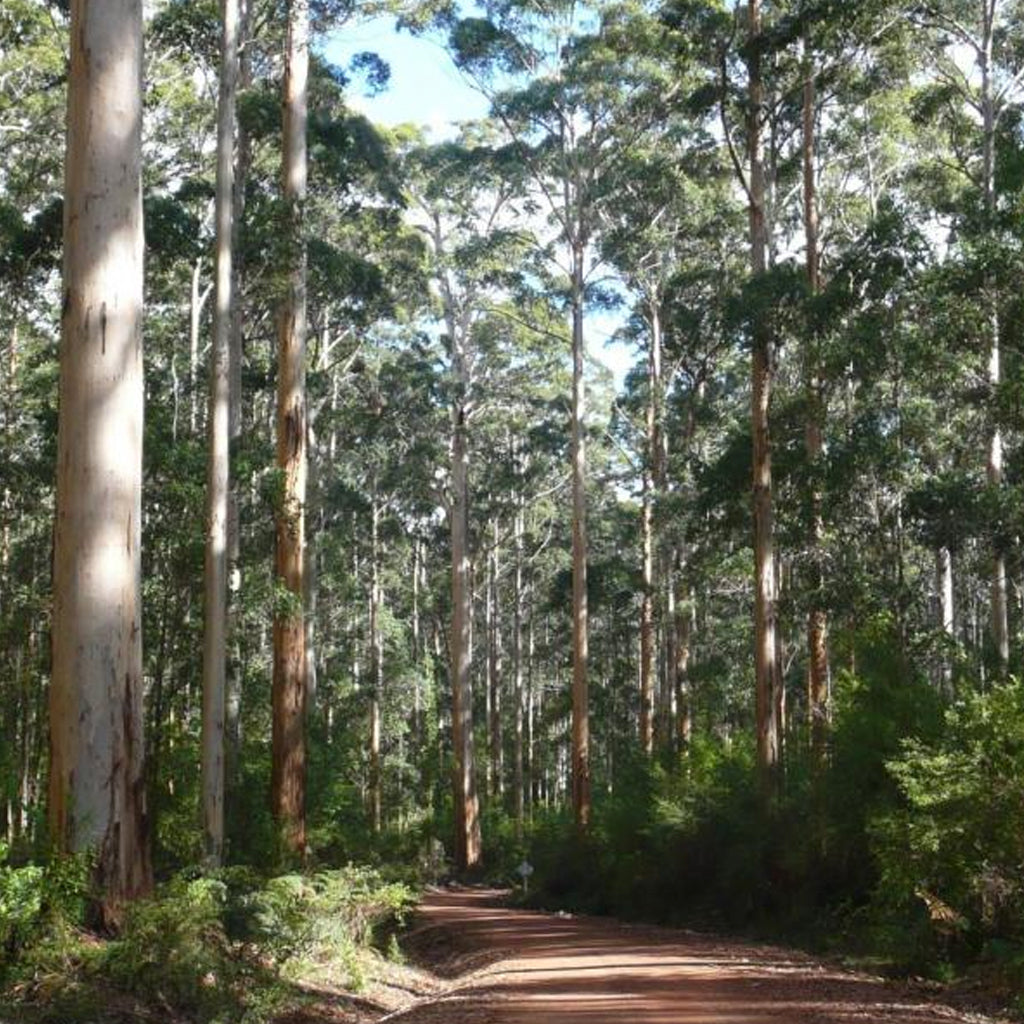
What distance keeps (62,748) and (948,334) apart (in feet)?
43.5

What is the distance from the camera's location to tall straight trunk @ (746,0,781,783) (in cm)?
1886

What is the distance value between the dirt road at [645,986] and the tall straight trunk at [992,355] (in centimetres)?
603

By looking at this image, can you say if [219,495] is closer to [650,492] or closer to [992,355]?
[992,355]

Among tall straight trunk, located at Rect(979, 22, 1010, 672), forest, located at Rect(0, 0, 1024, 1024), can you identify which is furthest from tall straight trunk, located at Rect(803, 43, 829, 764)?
tall straight trunk, located at Rect(979, 22, 1010, 672)

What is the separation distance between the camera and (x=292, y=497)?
53.4 feet

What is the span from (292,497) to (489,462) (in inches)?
926

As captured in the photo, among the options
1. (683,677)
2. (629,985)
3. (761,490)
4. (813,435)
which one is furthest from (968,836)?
(683,677)

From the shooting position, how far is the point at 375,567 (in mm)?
38812

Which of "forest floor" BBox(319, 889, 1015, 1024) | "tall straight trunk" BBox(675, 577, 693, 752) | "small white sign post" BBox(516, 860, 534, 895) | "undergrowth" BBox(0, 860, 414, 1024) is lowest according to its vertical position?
"small white sign post" BBox(516, 860, 534, 895)

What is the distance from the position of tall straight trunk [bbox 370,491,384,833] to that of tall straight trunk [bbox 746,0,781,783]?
20.0 metres

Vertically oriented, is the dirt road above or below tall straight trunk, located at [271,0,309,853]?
below

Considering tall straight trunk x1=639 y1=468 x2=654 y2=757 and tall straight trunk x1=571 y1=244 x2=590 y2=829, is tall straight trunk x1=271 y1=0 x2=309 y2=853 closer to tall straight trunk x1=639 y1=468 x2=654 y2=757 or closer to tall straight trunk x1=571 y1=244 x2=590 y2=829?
tall straight trunk x1=571 y1=244 x2=590 y2=829

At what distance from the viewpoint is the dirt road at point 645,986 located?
8.38m

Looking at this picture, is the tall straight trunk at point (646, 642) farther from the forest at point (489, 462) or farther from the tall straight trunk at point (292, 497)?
the tall straight trunk at point (292, 497)
